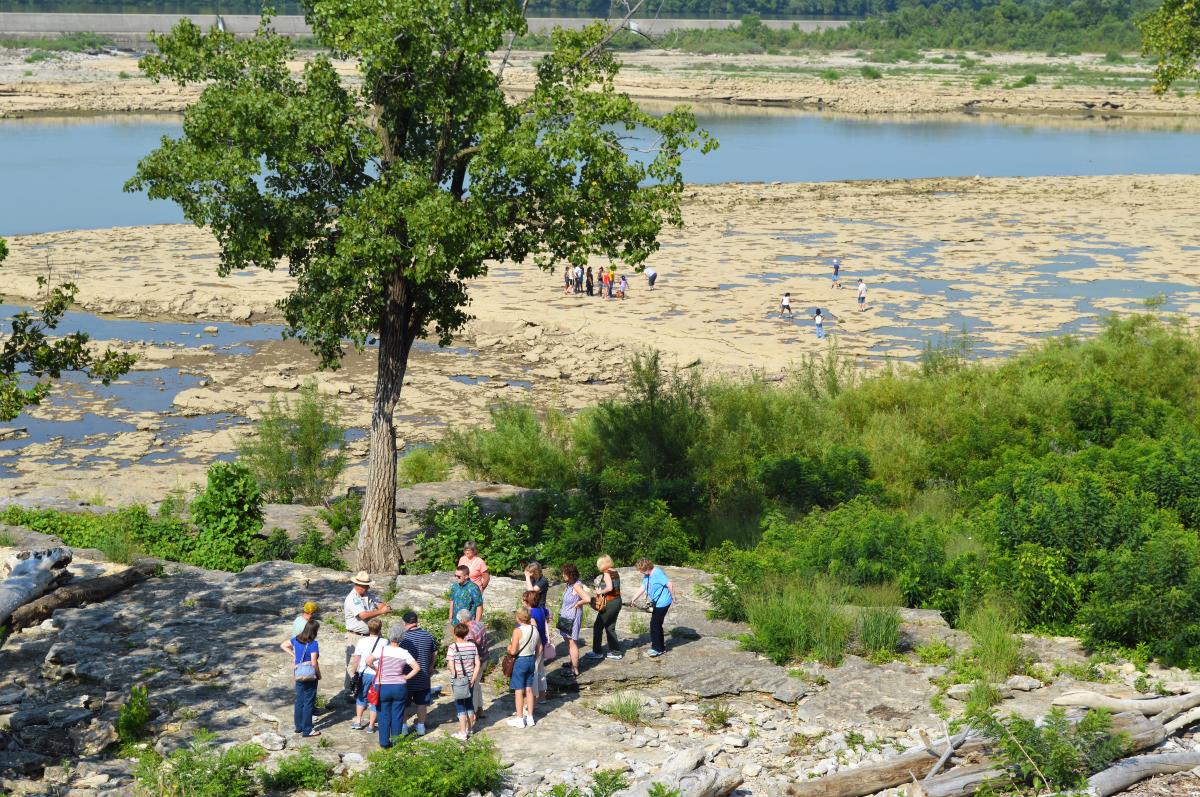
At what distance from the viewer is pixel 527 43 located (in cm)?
12400

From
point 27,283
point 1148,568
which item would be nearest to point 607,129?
point 1148,568

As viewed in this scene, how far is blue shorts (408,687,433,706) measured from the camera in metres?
12.0

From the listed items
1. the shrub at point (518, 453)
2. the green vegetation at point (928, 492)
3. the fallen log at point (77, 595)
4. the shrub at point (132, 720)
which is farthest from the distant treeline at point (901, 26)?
the shrub at point (132, 720)

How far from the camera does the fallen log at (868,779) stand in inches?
428

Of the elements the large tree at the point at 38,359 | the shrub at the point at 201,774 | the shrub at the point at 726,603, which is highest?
the large tree at the point at 38,359

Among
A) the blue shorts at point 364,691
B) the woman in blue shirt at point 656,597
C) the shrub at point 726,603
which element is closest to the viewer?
the blue shorts at point 364,691

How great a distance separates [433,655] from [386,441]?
5.38 metres

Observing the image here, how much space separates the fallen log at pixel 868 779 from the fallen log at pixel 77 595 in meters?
8.96

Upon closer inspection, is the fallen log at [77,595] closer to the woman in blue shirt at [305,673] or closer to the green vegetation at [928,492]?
the woman in blue shirt at [305,673]

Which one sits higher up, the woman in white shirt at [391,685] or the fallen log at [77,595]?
the woman in white shirt at [391,685]

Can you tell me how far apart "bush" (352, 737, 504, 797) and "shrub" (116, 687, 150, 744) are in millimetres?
2303

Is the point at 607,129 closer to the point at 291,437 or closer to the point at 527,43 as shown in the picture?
the point at 291,437

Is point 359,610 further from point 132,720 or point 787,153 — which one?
point 787,153

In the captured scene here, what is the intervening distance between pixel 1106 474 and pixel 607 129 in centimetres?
817
